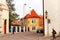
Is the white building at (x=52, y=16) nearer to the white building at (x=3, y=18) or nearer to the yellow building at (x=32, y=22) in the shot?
the white building at (x=3, y=18)

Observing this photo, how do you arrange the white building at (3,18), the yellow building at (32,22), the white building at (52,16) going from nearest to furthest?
the white building at (52,16), the white building at (3,18), the yellow building at (32,22)

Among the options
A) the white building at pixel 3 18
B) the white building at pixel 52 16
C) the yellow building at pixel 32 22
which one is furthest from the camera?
the yellow building at pixel 32 22

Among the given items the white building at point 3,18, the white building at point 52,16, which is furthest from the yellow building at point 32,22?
the white building at point 52,16

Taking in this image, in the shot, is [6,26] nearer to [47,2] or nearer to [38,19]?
[47,2]

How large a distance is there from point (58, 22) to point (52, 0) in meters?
3.21

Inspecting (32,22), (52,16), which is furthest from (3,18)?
(32,22)

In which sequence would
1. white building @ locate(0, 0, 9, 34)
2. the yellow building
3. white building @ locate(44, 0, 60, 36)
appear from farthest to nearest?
1. the yellow building
2. white building @ locate(0, 0, 9, 34)
3. white building @ locate(44, 0, 60, 36)

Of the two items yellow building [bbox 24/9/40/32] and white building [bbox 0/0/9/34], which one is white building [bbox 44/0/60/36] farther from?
yellow building [bbox 24/9/40/32]

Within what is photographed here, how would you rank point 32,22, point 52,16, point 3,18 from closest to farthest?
point 52,16 → point 3,18 → point 32,22

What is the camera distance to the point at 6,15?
4800 cm

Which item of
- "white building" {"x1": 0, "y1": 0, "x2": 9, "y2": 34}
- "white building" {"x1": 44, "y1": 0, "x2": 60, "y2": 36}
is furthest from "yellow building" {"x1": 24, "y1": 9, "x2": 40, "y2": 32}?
"white building" {"x1": 44, "y1": 0, "x2": 60, "y2": 36}

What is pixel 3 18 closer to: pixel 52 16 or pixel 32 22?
pixel 52 16

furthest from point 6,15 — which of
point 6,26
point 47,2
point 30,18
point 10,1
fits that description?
point 30,18

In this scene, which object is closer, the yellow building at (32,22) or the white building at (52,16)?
the white building at (52,16)
